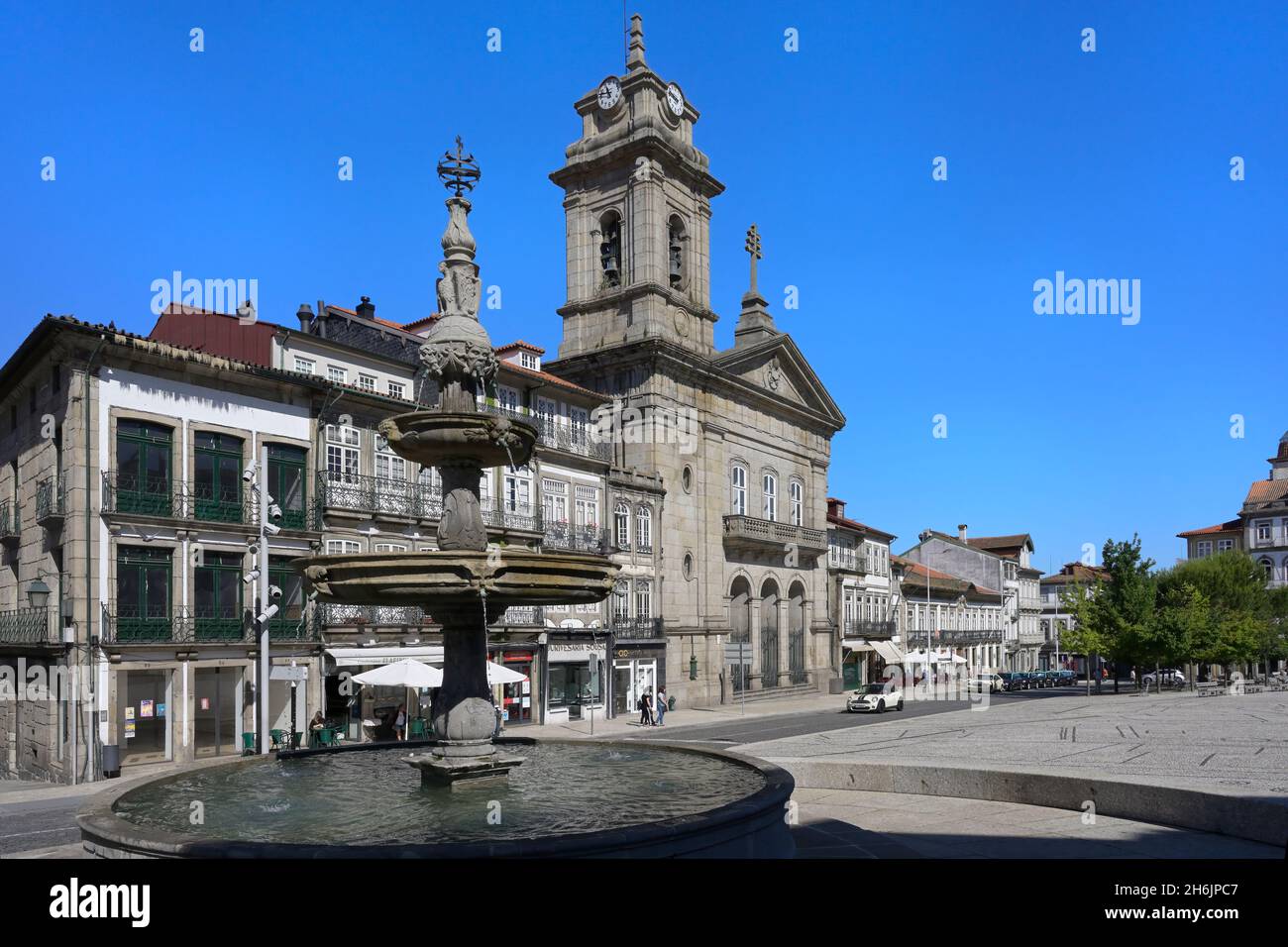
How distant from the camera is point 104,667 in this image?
26828 mm

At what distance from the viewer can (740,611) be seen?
5488 cm

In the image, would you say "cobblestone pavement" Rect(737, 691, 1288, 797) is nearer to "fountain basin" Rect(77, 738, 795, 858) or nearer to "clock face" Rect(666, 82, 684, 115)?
"fountain basin" Rect(77, 738, 795, 858)

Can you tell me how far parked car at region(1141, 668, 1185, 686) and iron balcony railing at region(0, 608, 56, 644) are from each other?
57.2 m

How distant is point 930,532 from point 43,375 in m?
85.6

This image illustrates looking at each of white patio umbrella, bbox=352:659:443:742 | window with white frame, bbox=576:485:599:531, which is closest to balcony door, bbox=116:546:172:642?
white patio umbrella, bbox=352:659:443:742

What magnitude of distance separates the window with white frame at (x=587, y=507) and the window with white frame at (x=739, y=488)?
11.8 m

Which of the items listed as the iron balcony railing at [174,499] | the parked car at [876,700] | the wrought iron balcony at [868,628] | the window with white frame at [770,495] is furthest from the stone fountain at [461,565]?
the wrought iron balcony at [868,628]

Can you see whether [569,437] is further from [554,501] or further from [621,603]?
[621,603]

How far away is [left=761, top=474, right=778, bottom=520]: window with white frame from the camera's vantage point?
5738cm

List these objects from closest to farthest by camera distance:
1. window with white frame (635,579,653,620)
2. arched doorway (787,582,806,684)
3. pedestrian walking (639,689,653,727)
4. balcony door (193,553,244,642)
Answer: balcony door (193,553,244,642)
pedestrian walking (639,689,653,727)
window with white frame (635,579,653,620)
arched doorway (787,582,806,684)

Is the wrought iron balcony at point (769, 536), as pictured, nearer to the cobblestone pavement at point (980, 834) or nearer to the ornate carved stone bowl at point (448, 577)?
the cobblestone pavement at point (980, 834)

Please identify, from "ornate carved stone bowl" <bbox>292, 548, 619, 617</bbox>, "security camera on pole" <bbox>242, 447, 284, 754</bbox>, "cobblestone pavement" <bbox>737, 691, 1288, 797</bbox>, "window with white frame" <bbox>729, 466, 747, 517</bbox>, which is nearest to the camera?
"ornate carved stone bowl" <bbox>292, 548, 619, 617</bbox>

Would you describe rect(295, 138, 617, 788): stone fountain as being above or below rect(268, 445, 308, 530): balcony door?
below

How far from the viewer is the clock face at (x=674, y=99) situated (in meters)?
51.2
